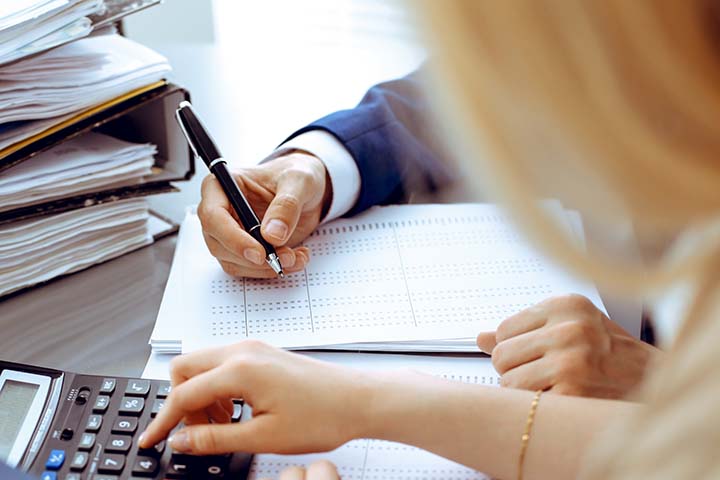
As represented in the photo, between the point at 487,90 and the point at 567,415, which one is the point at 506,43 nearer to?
the point at 487,90

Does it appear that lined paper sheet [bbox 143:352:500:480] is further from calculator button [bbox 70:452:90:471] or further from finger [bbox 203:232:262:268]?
finger [bbox 203:232:262:268]

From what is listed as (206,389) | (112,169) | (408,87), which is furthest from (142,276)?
(408,87)

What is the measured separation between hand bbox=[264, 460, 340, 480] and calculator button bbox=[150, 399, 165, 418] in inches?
5.3

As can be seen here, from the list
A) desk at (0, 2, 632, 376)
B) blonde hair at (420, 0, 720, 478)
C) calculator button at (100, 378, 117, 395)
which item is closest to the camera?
blonde hair at (420, 0, 720, 478)

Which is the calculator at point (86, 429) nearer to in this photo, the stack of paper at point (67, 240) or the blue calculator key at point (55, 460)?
the blue calculator key at point (55, 460)

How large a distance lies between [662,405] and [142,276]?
693 mm

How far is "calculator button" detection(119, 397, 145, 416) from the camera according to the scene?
0.80m

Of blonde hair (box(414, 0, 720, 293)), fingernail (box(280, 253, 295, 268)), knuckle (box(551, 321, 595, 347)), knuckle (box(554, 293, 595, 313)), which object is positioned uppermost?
blonde hair (box(414, 0, 720, 293))

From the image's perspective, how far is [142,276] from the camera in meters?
1.06

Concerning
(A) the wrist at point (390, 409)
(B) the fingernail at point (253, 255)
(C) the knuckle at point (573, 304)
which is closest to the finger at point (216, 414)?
(A) the wrist at point (390, 409)

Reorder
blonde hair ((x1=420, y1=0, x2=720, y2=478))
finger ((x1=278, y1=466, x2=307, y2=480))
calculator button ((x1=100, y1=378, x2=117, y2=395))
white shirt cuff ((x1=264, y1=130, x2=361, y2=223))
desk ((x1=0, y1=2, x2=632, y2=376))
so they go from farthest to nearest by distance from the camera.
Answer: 1. white shirt cuff ((x1=264, y1=130, x2=361, y2=223))
2. desk ((x1=0, y1=2, x2=632, y2=376))
3. calculator button ((x1=100, y1=378, x2=117, y2=395))
4. finger ((x1=278, y1=466, x2=307, y2=480))
5. blonde hair ((x1=420, y1=0, x2=720, y2=478))

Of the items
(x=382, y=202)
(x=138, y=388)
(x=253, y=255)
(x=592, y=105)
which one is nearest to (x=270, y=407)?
(x=138, y=388)

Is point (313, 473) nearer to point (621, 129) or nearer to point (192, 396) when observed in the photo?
point (192, 396)

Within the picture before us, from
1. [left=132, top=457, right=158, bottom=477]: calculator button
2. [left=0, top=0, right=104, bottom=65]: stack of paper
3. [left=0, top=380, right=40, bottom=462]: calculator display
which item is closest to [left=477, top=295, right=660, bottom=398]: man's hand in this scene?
[left=132, top=457, right=158, bottom=477]: calculator button
